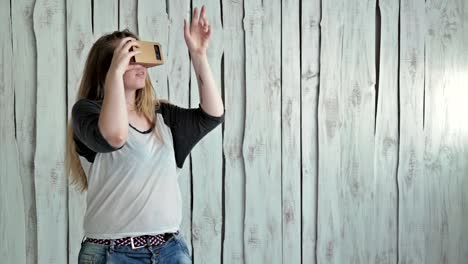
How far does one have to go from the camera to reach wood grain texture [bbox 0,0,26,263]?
225 cm

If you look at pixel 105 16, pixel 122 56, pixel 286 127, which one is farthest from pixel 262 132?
pixel 122 56

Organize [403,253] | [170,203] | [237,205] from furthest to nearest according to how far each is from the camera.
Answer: [403,253]
[237,205]
[170,203]

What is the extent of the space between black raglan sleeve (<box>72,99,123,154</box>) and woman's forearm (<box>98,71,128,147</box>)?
0.07 feet

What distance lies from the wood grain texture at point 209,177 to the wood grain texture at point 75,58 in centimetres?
42

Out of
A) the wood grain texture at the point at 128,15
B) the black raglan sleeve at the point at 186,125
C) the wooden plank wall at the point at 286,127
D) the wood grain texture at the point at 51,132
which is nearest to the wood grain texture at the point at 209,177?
the wooden plank wall at the point at 286,127

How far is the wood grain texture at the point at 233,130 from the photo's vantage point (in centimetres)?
246

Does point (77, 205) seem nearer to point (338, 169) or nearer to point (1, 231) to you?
point (1, 231)

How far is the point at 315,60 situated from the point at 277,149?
0.40 m

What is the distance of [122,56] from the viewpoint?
143 centimetres

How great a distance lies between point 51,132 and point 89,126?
0.94 m

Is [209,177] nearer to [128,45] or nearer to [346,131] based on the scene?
[346,131]

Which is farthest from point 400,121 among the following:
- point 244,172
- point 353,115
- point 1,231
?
point 1,231

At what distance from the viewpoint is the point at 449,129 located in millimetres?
2664

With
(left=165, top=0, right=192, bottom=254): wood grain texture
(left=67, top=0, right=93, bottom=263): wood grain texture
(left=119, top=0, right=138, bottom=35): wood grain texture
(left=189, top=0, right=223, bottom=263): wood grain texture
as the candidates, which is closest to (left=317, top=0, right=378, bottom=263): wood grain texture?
(left=189, top=0, right=223, bottom=263): wood grain texture
